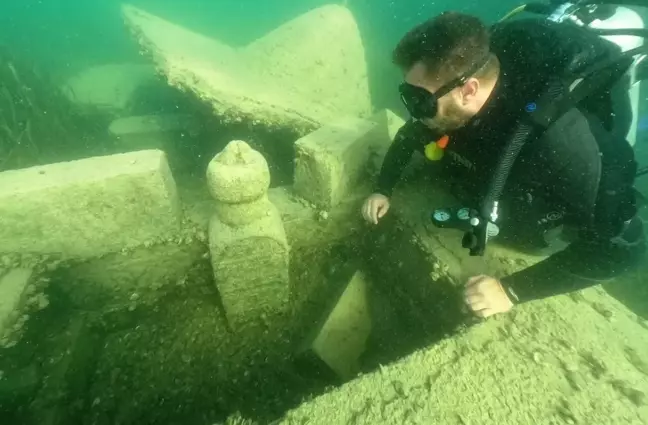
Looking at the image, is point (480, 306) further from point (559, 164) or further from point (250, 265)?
point (250, 265)

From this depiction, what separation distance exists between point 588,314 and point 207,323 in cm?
297

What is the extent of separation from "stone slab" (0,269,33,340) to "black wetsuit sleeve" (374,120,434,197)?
264cm

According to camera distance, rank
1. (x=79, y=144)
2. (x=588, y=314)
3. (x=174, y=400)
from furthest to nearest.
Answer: (x=79, y=144) → (x=174, y=400) → (x=588, y=314)

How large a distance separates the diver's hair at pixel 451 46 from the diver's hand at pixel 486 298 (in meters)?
1.23

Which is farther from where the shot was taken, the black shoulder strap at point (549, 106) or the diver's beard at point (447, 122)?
the diver's beard at point (447, 122)

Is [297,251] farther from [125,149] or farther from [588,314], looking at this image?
[125,149]

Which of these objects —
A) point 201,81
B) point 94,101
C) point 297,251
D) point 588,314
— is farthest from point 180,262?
point 94,101

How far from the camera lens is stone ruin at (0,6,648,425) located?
1909mm

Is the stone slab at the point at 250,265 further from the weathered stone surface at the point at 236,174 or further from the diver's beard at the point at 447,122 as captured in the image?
the diver's beard at the point at 447,122

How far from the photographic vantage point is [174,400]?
2973 mm

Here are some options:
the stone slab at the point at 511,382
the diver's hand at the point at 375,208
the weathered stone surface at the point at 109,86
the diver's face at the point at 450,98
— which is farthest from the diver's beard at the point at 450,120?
the weathered stone surface at the point at 109,86

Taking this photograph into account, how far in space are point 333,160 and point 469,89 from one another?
1116mm

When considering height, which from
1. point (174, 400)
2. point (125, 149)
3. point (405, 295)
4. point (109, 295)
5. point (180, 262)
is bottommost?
point (125, 149)

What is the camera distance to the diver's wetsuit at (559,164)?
76.7 inches
